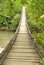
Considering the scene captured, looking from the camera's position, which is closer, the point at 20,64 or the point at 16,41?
the point at 20,64

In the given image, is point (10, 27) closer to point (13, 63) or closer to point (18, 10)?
point (18, 10)

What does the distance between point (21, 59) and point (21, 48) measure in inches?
95.2

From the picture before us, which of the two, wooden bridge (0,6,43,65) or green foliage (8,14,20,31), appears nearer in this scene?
wooden bridge (0,6,43,65)

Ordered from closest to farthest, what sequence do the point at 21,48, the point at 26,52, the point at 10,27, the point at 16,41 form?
the point at 26,52
the point at 21,48
the point at 16,41
the point at 10,27

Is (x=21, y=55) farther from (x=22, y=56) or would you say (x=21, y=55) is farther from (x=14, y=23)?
(x=14, y=23)

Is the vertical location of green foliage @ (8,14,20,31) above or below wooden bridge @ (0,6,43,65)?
above

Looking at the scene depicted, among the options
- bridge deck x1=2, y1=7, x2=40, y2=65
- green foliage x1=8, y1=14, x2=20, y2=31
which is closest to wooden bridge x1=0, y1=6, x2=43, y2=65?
bridge deck x1=2, y1=7, x2=40, y2=65

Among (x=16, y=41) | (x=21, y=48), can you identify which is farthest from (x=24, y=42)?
(x=21, y=48)

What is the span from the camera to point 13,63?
1003cm

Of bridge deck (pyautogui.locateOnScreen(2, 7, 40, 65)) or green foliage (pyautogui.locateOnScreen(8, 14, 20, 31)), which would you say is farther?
green foliage (pyautogui.locateOnScreen(8, 14, 20, 31))

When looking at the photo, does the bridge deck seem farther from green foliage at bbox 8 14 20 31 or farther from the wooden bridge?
green foliage at bbox 8 14 20 31

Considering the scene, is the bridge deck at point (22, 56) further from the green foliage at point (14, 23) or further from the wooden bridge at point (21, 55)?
the green foliage at point (14, 23)

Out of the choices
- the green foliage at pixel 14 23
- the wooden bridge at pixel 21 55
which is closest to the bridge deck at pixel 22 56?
the wooden bridge at pixel 21 55

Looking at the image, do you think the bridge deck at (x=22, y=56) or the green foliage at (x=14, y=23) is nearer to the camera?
the bridge deck at (x=22, y=56)
